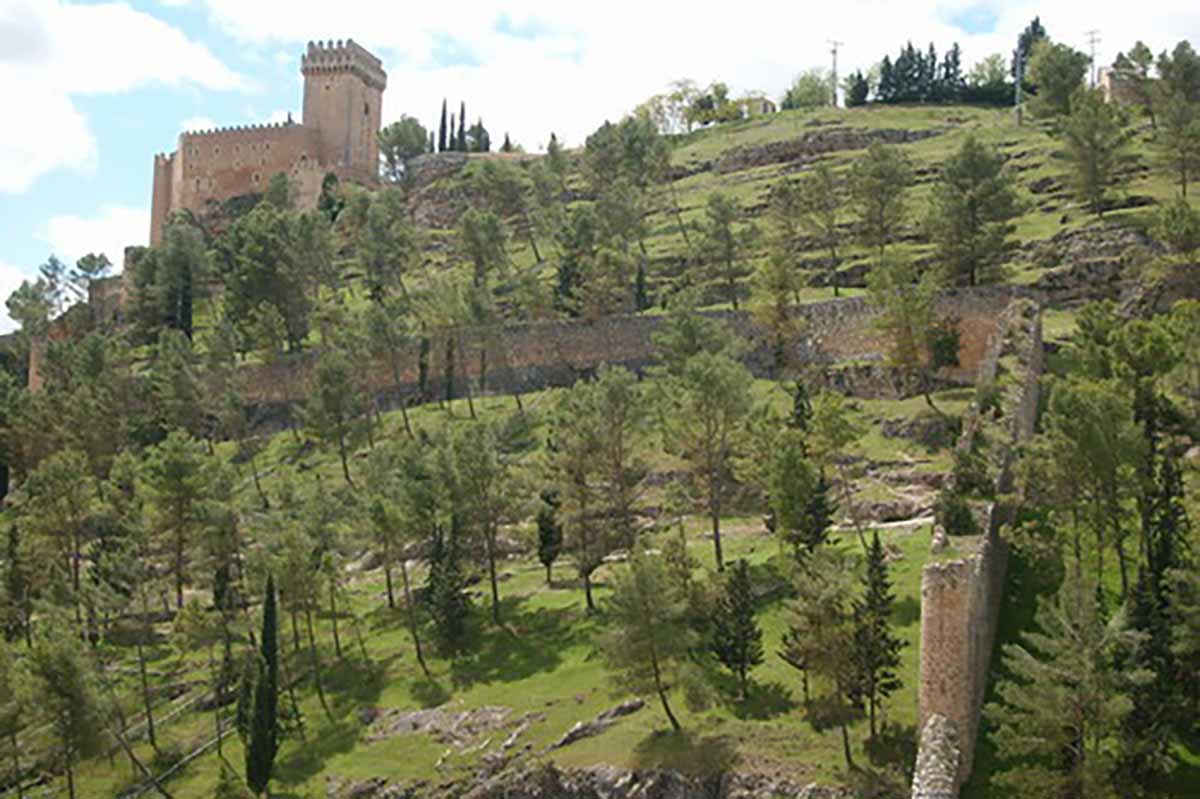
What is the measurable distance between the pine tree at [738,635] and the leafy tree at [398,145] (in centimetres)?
10711

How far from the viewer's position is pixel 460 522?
2028 inches

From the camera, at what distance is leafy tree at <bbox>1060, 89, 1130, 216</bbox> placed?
77375mm

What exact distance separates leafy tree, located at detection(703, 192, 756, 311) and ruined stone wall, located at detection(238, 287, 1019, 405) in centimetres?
753

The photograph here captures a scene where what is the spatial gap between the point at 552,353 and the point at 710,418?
2946cm

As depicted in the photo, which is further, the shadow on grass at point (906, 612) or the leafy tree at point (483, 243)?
the leafy tree at point (483, 243)

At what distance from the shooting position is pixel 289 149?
5369 inches

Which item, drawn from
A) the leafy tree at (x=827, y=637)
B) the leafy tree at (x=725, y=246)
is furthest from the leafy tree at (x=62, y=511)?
the leafy tree at (x=725, y=246)

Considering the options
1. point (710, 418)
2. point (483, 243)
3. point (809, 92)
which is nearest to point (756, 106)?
point (809, 92)

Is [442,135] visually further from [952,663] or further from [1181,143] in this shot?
[952,663]

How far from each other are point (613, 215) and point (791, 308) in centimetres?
2858

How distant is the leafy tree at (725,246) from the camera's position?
263 feet

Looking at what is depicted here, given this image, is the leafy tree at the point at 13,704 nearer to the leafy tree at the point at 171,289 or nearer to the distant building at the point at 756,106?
the leafy tree at the point at 171,289

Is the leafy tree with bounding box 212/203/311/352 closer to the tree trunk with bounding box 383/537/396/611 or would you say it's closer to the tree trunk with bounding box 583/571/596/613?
the tree trunk with bounding box 383/537/396/611

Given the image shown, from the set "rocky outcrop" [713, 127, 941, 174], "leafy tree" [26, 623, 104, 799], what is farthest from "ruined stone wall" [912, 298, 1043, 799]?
"rocky outcrop" [713, 127, 941, 174]
